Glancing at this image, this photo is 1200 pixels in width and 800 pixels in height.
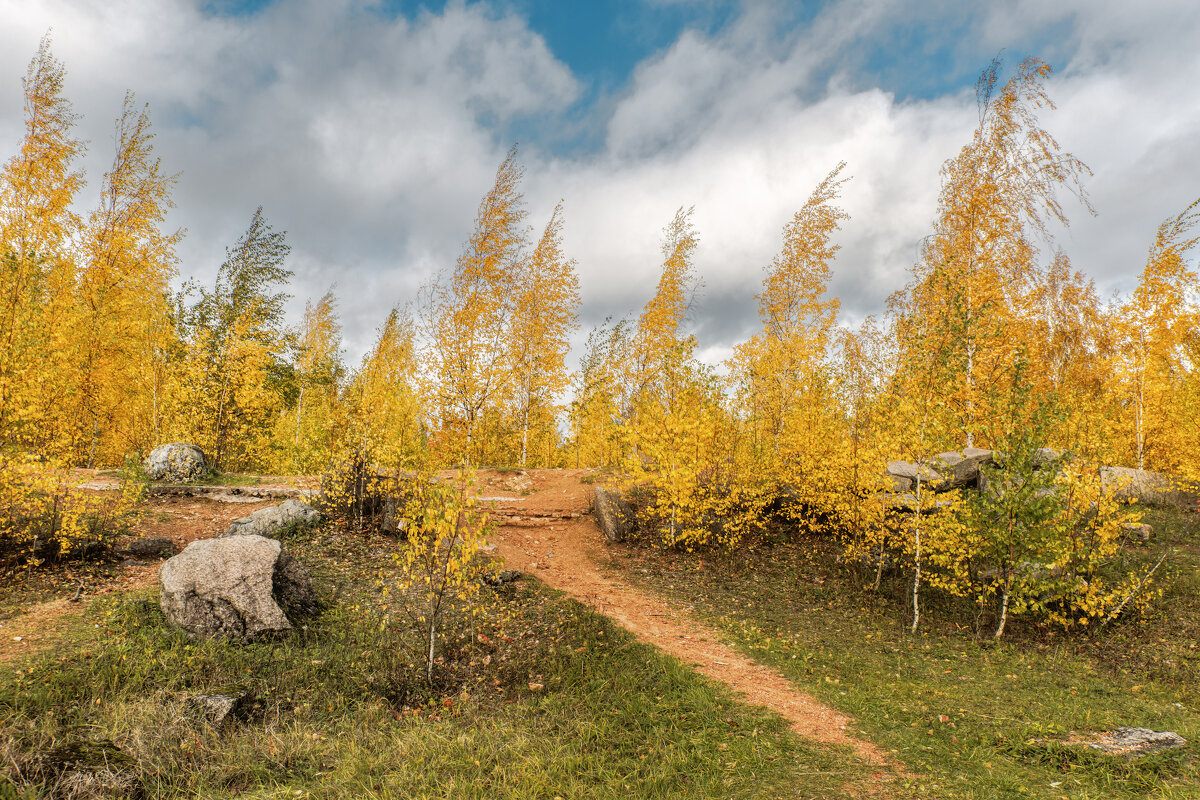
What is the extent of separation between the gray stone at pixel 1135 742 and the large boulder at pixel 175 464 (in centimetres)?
2313

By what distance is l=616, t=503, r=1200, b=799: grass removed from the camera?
5.58 m

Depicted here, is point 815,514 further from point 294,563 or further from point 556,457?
point 556,457

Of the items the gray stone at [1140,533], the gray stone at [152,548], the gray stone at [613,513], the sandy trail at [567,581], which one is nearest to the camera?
the sandy trail at [567,581]

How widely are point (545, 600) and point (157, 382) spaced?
19621mm

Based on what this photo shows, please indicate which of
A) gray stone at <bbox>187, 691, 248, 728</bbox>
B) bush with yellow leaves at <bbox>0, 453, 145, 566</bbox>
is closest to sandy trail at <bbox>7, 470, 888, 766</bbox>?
bush with yellow leaves at <bbox>0, 453, 145, 566</bbox>

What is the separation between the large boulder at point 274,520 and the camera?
1305 cm

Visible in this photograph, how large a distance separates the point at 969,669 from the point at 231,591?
13277 millimetres

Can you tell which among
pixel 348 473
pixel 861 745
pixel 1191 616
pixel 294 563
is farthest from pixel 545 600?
pixel 1191 616

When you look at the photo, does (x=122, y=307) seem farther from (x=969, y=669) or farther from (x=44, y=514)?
(x=969, y=669)

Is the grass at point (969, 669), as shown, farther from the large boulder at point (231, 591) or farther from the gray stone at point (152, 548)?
the gray stone at point (152, 548)

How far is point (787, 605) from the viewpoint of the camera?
12.3m

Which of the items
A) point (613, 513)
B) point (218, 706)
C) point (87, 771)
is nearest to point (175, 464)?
point (218, 706)

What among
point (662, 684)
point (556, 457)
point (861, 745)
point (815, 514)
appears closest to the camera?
point (861, 745)

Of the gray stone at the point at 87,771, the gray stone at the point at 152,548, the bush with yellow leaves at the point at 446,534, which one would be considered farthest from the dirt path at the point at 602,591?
the gray stone at the point at 152,548
